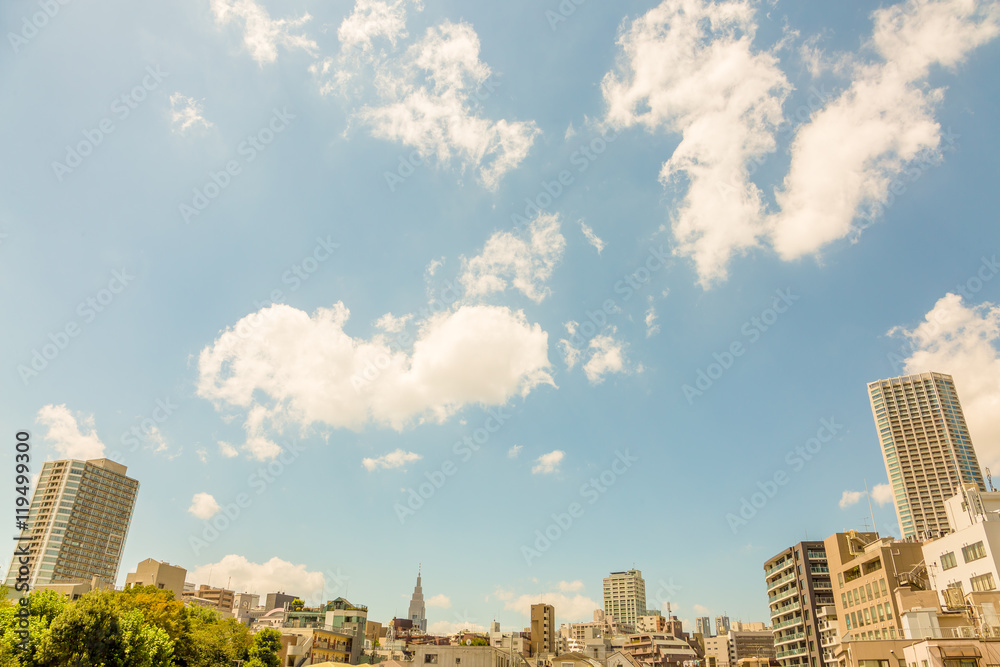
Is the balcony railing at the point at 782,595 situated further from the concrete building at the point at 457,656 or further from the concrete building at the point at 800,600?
the concrete building at the point at 457,656

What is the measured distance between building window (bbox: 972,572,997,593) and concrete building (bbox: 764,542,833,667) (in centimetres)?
3615

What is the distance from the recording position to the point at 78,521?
144 metres

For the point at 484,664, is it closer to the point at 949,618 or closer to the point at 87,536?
the point at 949,618

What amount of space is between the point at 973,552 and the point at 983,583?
2750 mm

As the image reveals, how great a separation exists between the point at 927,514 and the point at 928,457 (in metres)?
19.4

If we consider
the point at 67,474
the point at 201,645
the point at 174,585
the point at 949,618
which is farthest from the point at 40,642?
the point at 67,474

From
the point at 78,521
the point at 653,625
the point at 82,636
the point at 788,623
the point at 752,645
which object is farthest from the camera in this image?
the point at 653,625

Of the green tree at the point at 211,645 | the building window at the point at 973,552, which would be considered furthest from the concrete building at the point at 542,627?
the building window at the point at 973,552

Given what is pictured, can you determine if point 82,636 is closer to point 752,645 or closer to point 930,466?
point 752,645

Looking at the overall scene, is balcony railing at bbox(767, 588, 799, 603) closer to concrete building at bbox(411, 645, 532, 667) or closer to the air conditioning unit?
the air conditioning unit

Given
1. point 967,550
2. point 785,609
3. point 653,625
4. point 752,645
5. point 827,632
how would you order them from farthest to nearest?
point 653,625, point 752,645, point 785,609, point 827,632, point 967,550

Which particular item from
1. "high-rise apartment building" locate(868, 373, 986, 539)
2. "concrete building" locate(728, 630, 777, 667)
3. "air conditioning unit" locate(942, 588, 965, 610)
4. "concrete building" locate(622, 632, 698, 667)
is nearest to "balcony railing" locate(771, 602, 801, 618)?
"concrete building" locate(622, 632, 698, 667)

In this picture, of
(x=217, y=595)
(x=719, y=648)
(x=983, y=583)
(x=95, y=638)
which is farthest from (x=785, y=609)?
(x=217, y=595)

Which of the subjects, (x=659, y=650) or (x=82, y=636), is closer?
(x=82, y=636)
